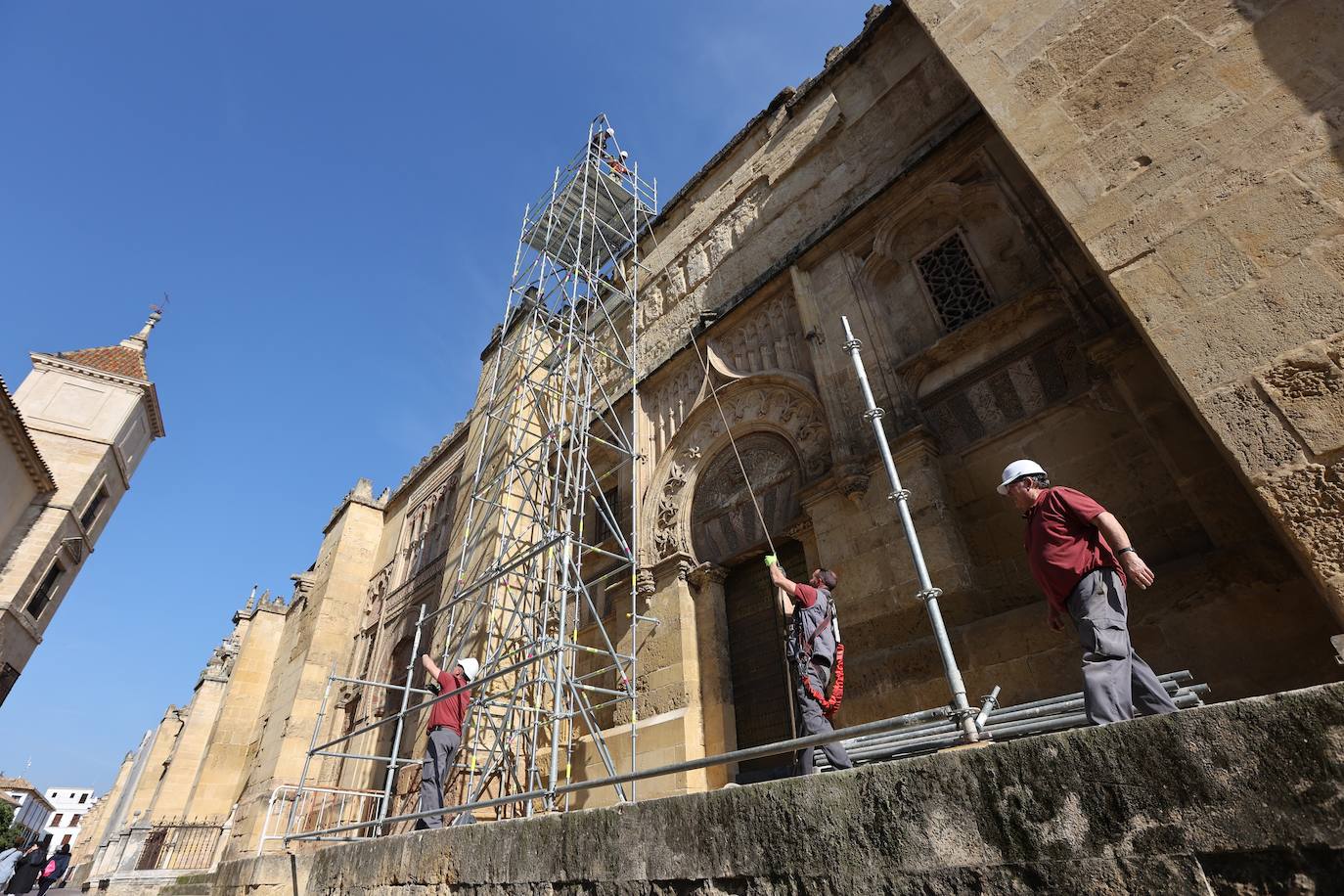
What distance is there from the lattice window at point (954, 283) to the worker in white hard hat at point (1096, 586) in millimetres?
3873

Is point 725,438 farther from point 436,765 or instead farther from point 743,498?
point 436,765

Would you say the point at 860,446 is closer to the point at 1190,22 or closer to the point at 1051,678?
the point at 1051,678

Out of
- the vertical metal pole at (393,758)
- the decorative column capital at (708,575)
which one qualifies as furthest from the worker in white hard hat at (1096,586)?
the vertical metal pole at (393,758)

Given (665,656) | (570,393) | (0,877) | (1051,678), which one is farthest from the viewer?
(570,393)

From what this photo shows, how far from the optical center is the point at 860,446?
6.50 m

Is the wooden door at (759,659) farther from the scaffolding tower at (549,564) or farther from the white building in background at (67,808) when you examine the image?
the white building in background at (67,808)

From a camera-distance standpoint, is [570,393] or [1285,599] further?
[570,393]

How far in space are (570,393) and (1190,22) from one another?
9588mm

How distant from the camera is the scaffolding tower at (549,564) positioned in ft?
23.2

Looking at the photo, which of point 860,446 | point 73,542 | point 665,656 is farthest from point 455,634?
point 73,542

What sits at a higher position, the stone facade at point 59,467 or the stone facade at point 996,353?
the stone facade at point 59,467

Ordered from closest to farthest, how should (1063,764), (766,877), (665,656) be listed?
(1063,764) → (766,877) → (665,656)

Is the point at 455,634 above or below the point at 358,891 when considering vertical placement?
above

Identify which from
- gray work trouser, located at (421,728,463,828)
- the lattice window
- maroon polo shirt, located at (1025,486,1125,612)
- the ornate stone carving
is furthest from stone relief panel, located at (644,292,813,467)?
maroon polo shirt, located at (1025,486,1125,612)
